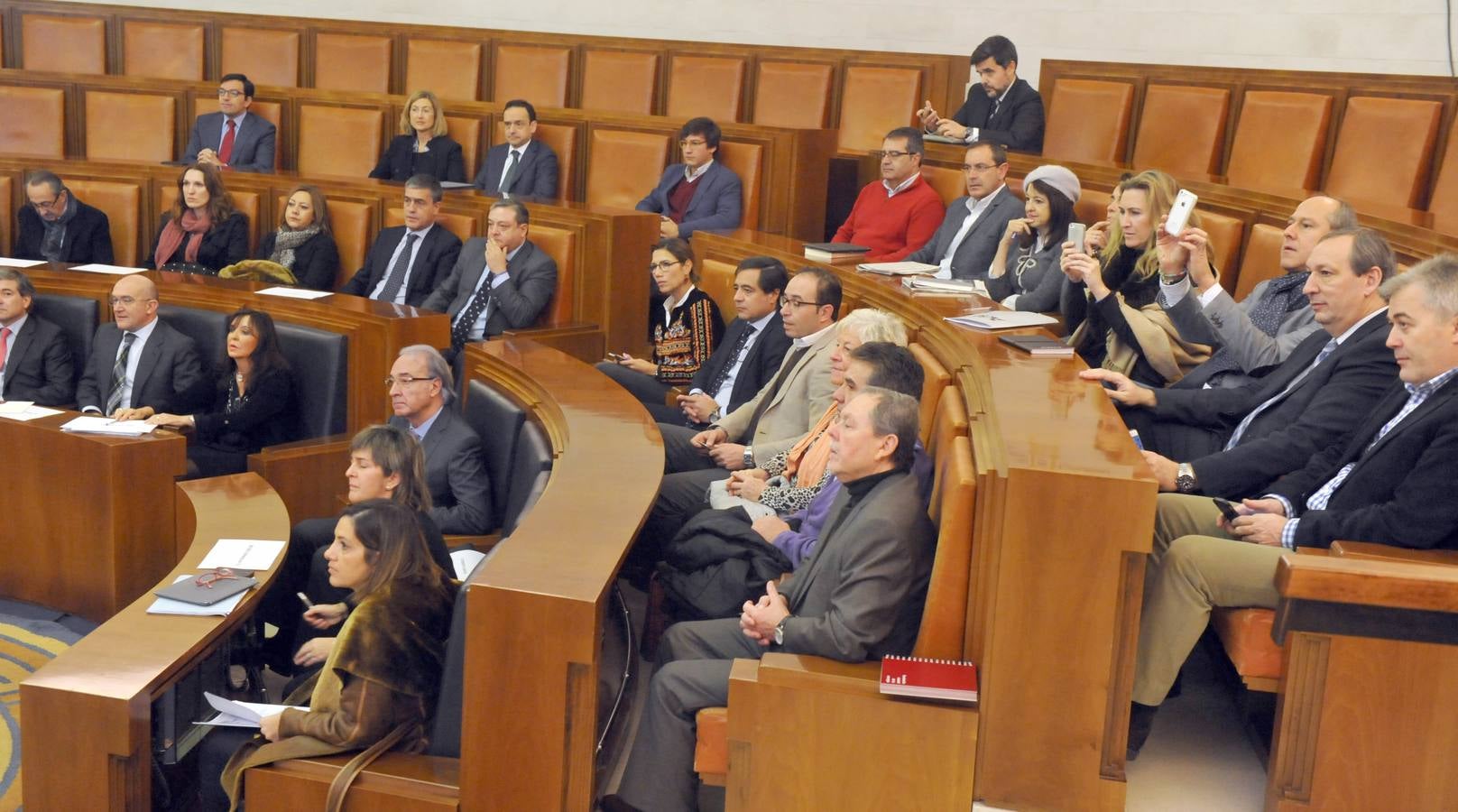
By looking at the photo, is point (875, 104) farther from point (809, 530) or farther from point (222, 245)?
point (809, 530)

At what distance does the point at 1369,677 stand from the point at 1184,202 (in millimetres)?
969

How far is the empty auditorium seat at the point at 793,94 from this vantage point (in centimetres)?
486

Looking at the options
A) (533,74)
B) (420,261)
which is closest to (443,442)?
(420,261)

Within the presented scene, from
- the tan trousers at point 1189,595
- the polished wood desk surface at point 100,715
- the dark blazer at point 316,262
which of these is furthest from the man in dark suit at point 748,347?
the dark blazer at point 316,262

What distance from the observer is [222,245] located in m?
4.41

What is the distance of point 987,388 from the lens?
1954 mm

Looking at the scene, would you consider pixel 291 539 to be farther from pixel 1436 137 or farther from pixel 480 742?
pixel 1436 137

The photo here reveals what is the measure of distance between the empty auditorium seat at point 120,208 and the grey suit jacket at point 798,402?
8.99 ft

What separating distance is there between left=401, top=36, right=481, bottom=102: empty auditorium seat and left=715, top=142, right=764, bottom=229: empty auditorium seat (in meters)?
1.46

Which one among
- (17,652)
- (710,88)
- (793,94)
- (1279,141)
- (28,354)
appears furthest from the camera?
(710,88)

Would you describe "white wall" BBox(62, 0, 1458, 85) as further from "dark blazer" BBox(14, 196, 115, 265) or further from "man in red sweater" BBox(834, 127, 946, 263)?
"dark blazer" BBox(14, 196, 115, 265)

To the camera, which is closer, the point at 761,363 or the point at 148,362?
the point at 761,363

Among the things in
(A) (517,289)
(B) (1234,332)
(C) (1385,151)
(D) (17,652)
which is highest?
(C) (1385,151)

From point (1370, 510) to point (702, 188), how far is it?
281 cm
